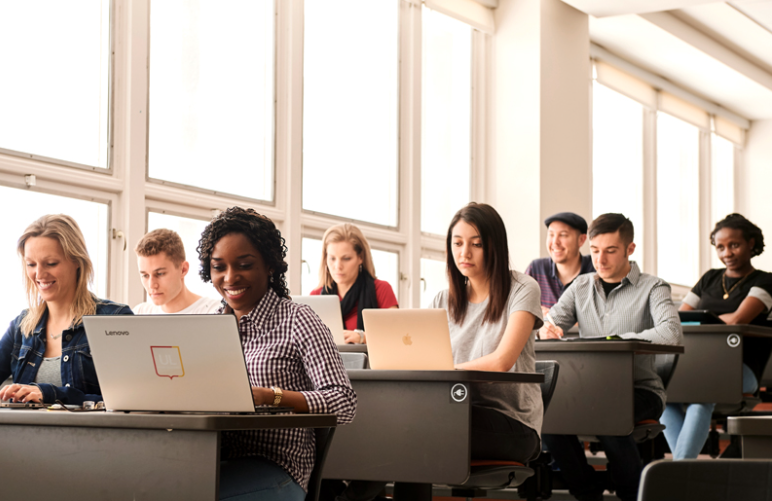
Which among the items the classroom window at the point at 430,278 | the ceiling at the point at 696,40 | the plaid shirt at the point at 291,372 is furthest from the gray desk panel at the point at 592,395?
the ceiling at the point at 696,40

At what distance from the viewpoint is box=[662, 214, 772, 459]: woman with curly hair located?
13.3 feet

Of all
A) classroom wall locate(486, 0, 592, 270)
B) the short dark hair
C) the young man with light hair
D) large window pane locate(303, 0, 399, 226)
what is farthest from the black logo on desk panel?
classroom wall locate(486, 0, 592, 270)

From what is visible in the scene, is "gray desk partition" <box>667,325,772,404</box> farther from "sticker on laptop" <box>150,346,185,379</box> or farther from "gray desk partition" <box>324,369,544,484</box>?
"sticker on laptop" <box>150,346,185,379</box>

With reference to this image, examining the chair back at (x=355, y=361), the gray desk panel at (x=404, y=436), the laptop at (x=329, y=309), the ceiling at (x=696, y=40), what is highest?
the ceiling at (x=696, y=40)

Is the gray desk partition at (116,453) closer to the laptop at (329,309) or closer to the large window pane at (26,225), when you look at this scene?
the laptop at (329,309)

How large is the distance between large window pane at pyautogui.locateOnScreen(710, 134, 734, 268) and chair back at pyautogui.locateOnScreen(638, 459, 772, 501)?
1088 cm

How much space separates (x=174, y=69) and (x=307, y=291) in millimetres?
1686

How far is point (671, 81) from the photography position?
32.7ft

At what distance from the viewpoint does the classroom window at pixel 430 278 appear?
6895mm

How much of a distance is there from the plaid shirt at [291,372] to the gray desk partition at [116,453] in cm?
14

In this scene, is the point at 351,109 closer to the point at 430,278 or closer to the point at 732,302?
the point at 430,278

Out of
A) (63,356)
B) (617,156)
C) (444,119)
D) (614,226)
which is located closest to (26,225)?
(63,356)

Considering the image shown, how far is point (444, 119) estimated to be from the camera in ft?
23.4

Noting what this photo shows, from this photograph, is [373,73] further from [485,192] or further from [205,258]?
[205,258]
